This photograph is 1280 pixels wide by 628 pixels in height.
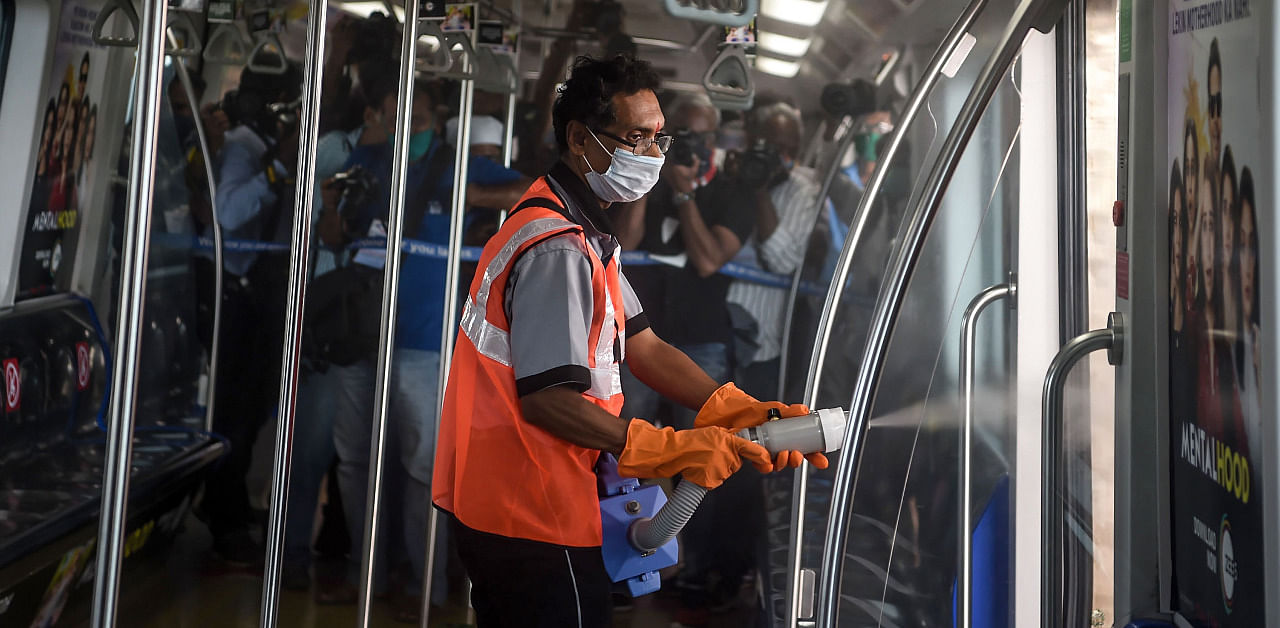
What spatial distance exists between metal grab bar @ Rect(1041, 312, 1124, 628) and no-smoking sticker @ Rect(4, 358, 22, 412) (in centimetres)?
276

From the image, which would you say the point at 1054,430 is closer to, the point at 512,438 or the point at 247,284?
the point at 512,438

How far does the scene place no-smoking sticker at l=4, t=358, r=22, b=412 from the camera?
3.00 m

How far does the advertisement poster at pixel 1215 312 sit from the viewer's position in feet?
3.55

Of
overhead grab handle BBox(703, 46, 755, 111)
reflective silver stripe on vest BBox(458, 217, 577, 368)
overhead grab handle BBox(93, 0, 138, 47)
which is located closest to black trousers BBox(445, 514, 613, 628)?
reflective silver stripe on vest BBox(458, 217, 577, 368)

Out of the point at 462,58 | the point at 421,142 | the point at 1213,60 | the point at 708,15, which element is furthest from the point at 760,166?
the point at 1213,60

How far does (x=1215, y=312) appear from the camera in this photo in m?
1.20

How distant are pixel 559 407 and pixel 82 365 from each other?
2330 mm

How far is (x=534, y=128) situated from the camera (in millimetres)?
3396

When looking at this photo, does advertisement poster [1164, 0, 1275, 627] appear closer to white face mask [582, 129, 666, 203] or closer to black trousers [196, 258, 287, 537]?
white face mask [582, 129, 666, 203]

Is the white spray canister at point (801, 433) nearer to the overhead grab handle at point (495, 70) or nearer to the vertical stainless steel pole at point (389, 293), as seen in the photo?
the vertical stainless steel pole at point (389, 293)

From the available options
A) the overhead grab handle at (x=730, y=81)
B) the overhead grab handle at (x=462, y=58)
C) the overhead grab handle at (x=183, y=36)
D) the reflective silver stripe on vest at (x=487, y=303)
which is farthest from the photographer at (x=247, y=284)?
the reflective silver stripe on vest at (x=487, y=303)

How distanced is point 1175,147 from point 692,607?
2521 millimetres

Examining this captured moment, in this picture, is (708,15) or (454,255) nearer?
(708,15)

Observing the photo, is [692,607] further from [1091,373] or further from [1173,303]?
[1173,303]
